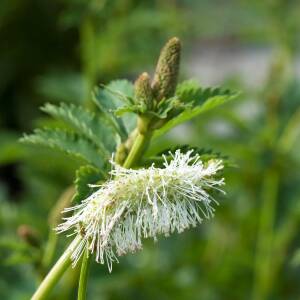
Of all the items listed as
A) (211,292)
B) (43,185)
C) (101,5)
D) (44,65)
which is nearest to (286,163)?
(211,292)

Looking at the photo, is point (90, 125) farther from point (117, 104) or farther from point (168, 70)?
point (168, 70)

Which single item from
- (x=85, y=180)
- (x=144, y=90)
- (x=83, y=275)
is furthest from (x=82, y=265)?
(x=144, y=90)

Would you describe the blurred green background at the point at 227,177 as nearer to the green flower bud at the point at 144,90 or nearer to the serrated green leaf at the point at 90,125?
the serrated green leaf at the point at 90,125

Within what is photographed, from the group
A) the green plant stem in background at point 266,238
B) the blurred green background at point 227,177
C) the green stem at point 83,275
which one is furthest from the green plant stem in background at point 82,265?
the green plant stem in background at point 266,238

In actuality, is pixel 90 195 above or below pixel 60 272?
above

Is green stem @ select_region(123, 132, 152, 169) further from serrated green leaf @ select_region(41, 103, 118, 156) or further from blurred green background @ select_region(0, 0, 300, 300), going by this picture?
blurred green background @ select_region(0, 0, 300, 300)

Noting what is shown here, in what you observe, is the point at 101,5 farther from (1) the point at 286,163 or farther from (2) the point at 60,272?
(2) the point at 60,272

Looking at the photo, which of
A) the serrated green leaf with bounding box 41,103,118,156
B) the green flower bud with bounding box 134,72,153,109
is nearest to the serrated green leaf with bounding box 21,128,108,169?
the serrated green leaf with bounding box 41,103,118,156
